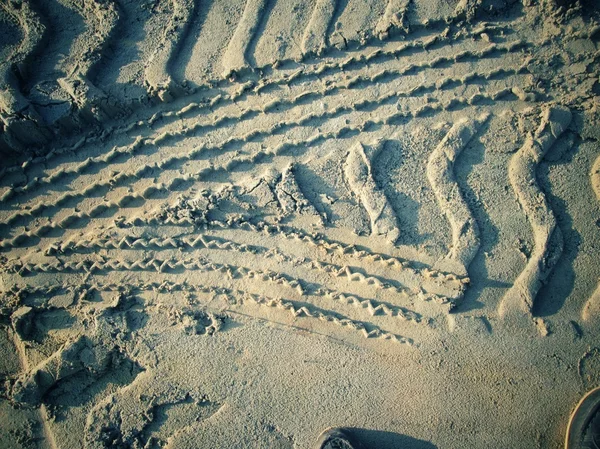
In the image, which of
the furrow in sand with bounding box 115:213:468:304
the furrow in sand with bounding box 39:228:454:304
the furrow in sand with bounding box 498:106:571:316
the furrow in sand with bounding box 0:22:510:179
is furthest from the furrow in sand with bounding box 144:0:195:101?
the furrow in sand with bounding box 498:106:571:316

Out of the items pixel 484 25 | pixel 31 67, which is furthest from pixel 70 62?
pixel 484 25

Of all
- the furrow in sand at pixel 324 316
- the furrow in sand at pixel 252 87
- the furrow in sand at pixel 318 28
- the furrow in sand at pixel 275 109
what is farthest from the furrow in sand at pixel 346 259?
the furrow in sand at pixel 318 28

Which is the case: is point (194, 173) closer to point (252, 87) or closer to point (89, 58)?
point (252, 87)

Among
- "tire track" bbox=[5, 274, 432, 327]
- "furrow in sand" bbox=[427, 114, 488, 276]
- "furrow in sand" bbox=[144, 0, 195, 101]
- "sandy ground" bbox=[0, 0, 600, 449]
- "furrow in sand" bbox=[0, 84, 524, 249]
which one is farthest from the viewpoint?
"furrow in sand" bbox=[144, 0, 195, 101]

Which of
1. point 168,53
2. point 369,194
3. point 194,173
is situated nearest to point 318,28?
point 168,53

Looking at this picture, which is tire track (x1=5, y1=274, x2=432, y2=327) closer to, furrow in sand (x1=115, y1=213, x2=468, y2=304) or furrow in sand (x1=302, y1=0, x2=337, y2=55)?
furrow in sand (x1=115, y1=213, x2=468, y2=304)

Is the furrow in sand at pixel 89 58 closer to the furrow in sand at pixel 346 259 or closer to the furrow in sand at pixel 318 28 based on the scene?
the furrow in sand at pixel 346 259
